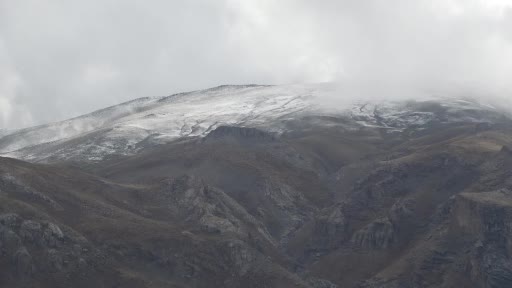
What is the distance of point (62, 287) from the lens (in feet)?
655

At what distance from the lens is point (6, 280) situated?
19762 cm

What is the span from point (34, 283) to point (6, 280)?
7528 mm

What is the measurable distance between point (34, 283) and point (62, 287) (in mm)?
7737

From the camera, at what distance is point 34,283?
199 m

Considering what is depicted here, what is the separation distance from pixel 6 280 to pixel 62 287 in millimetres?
15250
